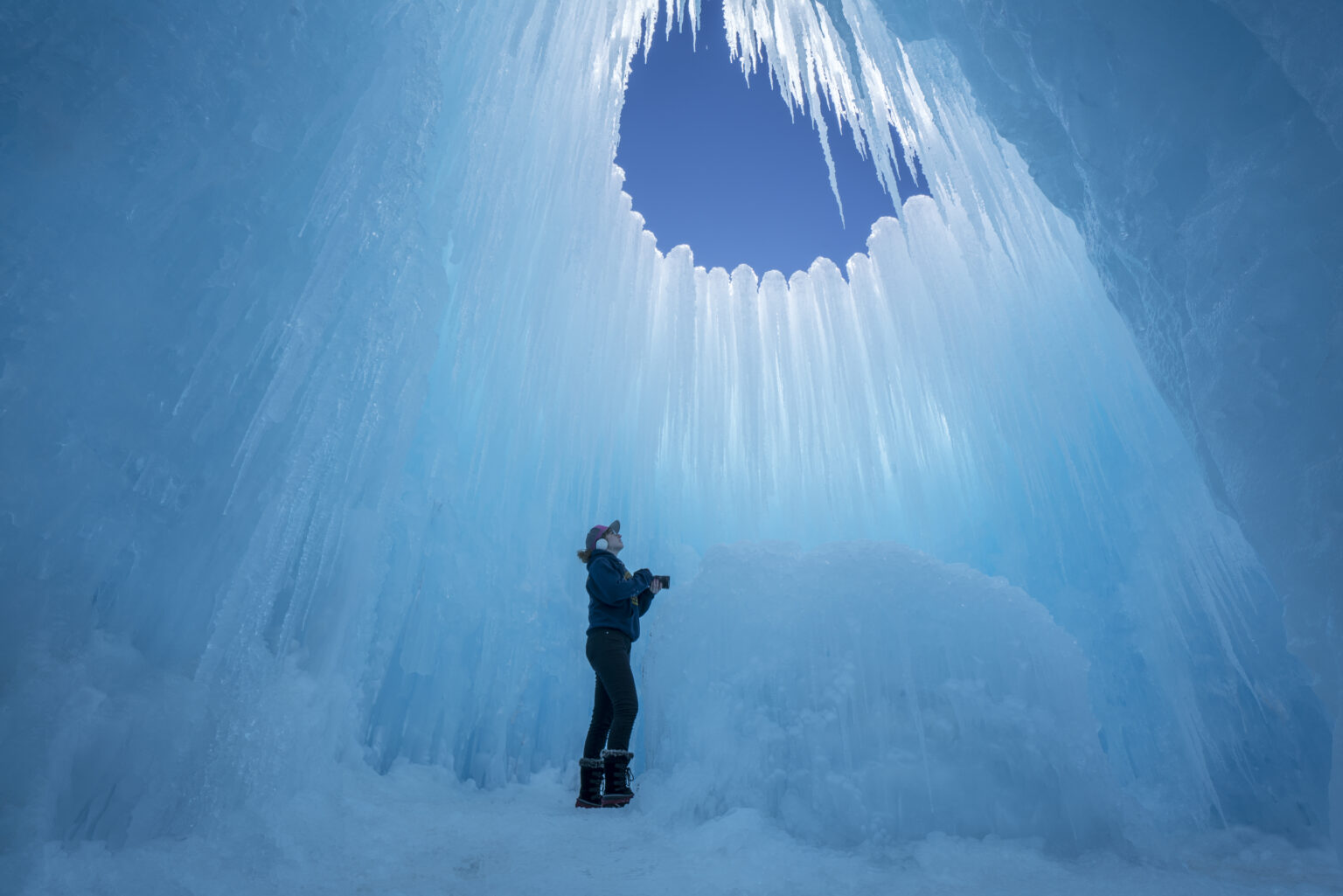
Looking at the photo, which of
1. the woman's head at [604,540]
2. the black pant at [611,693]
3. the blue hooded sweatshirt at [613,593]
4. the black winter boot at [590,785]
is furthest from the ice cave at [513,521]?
the woman's head at [604,540]

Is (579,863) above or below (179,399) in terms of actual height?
below

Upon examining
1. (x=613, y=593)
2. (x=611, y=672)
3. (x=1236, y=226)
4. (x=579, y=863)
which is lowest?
(x=579, y=863)

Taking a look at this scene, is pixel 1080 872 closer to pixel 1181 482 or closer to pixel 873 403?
pixel 1181 482

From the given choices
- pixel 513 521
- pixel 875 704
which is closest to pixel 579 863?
pixel 875 704

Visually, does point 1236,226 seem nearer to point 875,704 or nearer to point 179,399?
point 875,704

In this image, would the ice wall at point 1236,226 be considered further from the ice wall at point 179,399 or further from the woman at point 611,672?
the ice wall at point 179,399

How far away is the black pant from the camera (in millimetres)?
3035

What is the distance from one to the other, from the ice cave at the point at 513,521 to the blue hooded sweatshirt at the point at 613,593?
1.47 ft

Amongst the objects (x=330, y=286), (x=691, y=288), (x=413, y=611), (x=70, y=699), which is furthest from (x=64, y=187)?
(x=691, y=288)

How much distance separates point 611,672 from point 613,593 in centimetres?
38

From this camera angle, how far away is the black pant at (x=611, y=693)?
3.04m

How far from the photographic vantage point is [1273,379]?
7.15 feet

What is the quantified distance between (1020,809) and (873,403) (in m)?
6.39

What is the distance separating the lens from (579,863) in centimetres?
207
